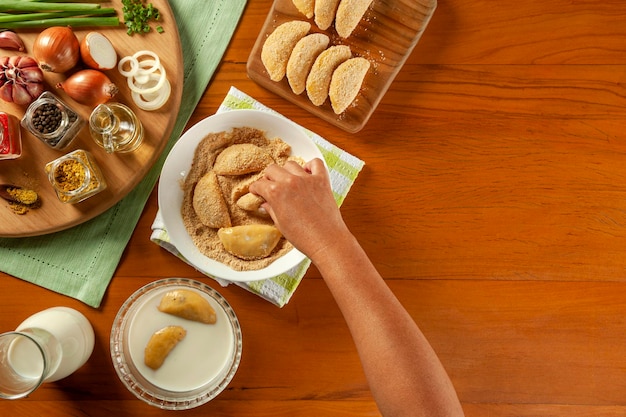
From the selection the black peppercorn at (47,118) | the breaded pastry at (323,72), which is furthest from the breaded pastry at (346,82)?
the black peppercorn at (47,118)

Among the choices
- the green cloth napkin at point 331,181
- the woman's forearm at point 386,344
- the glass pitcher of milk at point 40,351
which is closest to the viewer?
the woman's forearm at point 386,344

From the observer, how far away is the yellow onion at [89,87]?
1114 mm

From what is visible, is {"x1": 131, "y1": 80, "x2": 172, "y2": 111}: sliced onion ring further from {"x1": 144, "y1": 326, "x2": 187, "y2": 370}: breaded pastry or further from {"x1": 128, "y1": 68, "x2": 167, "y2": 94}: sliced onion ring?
{"x1": 144, "y1": 326, "x2": 187, "y2": 370}: breaded pastry

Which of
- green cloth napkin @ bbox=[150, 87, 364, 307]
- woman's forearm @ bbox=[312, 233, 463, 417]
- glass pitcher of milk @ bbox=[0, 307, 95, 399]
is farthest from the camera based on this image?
green cloth napkin @ bbox=[150, 87, 364, 307]

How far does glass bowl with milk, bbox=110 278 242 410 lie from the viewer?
1.13m

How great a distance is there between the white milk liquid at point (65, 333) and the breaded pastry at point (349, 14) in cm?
88

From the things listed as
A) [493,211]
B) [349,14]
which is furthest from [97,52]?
[493,211]

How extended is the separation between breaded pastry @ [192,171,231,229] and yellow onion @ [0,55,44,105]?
400 mm

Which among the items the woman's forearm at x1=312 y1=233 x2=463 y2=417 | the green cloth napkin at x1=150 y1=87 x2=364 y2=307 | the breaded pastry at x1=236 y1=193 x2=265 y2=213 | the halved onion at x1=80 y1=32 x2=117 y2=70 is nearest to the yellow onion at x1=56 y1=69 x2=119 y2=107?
the halved onion at x1=80 y1=32 x2=117 y2=70

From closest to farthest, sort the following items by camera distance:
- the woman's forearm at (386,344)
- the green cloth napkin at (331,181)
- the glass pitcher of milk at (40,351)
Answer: the woman's forearm at (386,344)
the glass pitcher of milk at (40,351)
the green cloth napkin at (331,181)

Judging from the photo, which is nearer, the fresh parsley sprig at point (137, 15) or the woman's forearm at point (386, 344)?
the woman's forearm at point (386, 344)

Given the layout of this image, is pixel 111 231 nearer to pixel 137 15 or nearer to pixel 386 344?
pixel 137 15

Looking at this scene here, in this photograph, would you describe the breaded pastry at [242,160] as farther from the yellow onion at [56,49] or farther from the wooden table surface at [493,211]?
the yellow onion at [56,49]

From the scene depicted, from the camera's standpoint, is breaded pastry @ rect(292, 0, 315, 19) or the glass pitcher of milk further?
breaded pastry @ rect(292, 0, 315, 19)
